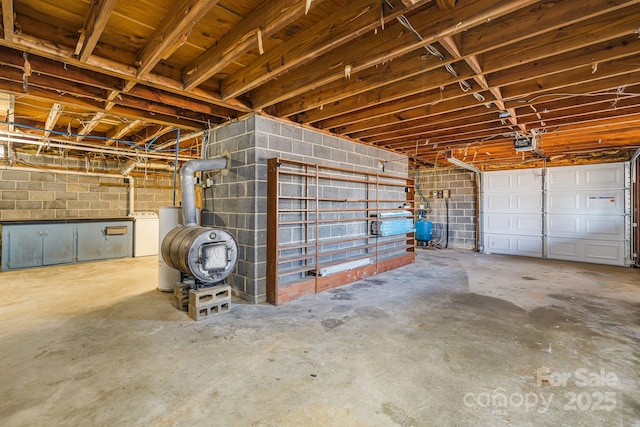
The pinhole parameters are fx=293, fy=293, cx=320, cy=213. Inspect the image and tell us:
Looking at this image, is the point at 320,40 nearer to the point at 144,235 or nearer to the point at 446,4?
the point at 446,4

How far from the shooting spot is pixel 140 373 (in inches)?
81.6

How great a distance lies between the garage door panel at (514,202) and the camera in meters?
7.05

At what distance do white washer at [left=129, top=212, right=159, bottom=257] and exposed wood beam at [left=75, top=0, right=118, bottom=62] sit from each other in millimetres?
5138

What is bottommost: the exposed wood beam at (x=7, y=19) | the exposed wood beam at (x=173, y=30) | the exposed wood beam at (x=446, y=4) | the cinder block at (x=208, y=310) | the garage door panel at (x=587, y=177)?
the cinder block at (x=208, y=310)

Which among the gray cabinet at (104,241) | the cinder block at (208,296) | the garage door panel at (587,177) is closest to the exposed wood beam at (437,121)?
the cinder block at (208,296)

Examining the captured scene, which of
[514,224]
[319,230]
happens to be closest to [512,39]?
[319,230]

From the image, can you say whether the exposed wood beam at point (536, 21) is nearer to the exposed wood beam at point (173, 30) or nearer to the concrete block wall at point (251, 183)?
the exposed wood beam at point (173, 30)

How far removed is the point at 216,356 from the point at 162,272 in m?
2.25

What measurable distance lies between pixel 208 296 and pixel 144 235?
462 centimetres

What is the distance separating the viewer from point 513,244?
7.40 m

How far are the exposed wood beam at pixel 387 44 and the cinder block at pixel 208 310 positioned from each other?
2.33 meters

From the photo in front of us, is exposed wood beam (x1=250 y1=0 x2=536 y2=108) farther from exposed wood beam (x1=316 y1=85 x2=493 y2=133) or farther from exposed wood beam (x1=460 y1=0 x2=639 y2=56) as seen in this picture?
exposed wood beam (x1=316 y1=85 x2=493 y2=133)

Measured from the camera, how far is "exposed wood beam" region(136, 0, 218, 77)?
1774 millimetres

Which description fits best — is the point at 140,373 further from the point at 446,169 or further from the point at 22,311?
the point at 446,169
